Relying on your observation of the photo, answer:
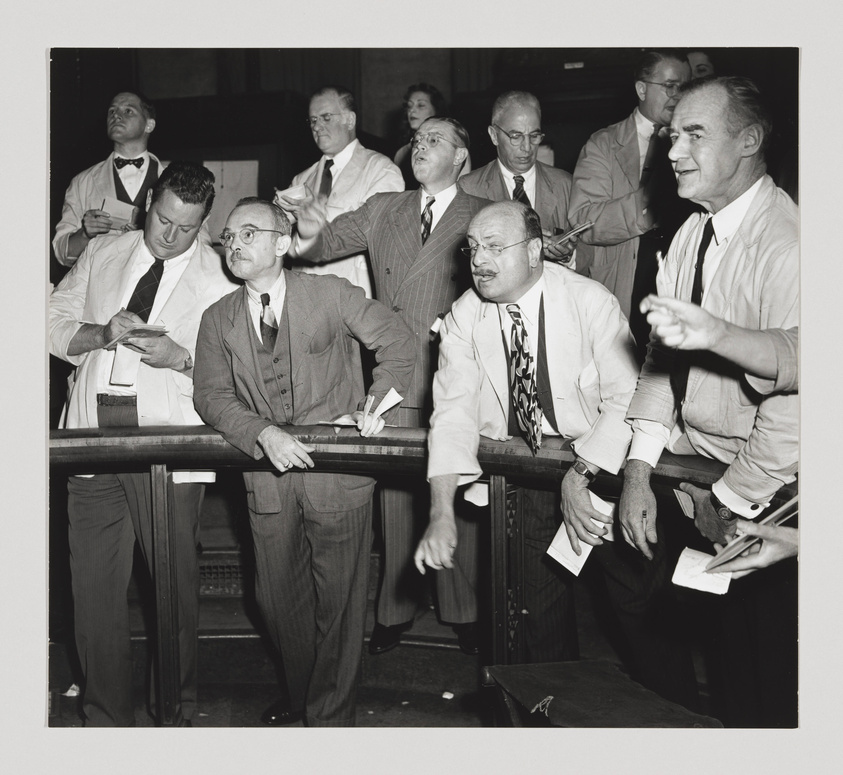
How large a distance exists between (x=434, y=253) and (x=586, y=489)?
1.30 meters

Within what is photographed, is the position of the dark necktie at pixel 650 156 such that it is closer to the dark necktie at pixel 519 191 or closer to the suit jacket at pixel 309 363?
the dark necktie at pixel 519 191

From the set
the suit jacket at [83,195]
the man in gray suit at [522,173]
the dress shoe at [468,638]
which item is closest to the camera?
the dress shoe at [468,638]

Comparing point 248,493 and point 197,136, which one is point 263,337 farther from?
point 197,136

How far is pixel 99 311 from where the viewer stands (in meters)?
3.58

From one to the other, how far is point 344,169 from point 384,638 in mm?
2052

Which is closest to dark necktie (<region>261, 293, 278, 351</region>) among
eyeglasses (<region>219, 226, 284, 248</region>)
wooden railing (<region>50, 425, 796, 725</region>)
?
eyeglasses (<region>219, 226, 284, 248</region>)

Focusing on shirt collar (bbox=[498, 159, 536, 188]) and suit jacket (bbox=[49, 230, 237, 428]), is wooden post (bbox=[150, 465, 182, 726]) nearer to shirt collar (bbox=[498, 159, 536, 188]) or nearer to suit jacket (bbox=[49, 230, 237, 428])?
suit jacket (bbox=[49, 230, 237, 428])

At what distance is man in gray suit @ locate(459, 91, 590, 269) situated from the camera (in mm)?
3893

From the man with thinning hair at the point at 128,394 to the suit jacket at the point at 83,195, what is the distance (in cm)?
71

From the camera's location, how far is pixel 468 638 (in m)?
3.74

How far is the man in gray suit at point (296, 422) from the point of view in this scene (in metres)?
3.21

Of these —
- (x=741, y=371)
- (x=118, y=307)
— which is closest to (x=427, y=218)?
(x=118, y=307)

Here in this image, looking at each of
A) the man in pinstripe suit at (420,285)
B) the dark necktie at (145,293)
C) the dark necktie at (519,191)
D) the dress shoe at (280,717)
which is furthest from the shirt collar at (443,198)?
the dress shoe at (280,717)

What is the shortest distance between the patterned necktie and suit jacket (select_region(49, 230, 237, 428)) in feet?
3.94
